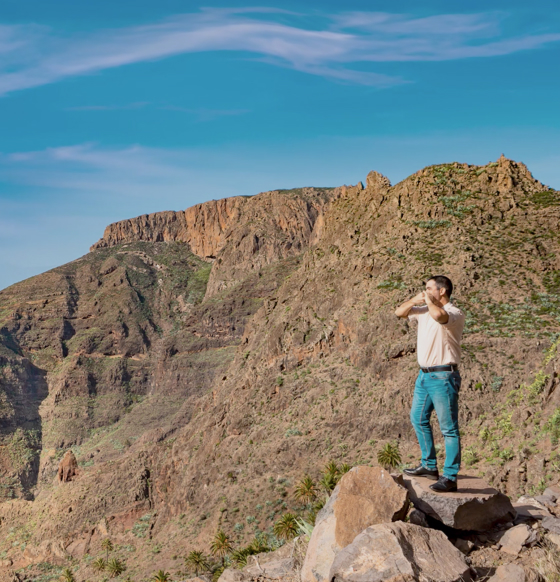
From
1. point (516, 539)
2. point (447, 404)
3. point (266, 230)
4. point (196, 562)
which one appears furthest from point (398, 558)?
point (266, 230)

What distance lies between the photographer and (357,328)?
44.2 metres

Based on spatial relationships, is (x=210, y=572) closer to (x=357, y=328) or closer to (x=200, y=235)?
(x=357, y=328)

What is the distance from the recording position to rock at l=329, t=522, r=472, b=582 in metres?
7.11

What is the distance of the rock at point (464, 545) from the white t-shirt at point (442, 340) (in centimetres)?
262

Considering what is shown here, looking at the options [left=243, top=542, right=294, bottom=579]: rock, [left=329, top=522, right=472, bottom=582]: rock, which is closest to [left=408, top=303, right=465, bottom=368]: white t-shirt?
[left=329, top=522, right=472, bottom=582]: rock

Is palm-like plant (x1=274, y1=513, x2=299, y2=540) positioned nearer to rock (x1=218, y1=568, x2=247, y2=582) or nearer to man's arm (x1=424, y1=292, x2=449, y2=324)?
rock (x1=218, y1=568, x2=247, y2=582)

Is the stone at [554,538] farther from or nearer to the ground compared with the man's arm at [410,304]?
nearer to the ground

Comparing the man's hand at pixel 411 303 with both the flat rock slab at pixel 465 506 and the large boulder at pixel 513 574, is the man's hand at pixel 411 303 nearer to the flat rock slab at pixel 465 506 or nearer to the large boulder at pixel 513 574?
the flat rock slab at pixel 465 506

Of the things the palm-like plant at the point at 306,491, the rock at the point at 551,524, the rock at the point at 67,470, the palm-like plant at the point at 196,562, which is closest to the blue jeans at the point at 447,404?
the rock at the point at 551,524

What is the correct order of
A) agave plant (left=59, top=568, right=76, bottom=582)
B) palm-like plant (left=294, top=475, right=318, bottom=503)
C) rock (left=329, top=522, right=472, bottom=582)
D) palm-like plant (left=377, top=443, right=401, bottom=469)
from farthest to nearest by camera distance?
agave plant (left=59, top=568, right=76, bottom=582) < palm-like plant (left=294, top=475, right=318, bottom=503) < palm-like plant (left=377, top=443, right=401, bottom=469) < rock (left=329, top=522, right=472, bottom=582)

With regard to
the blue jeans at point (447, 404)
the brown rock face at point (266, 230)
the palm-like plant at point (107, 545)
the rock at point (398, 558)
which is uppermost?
the brown rock face at point (266, 230)

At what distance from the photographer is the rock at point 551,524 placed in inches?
333

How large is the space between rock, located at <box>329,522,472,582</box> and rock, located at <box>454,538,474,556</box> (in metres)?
0.72

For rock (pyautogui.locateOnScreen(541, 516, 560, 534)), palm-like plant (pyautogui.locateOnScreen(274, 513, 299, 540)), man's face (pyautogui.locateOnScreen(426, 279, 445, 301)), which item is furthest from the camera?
palm-like plant (pyautogui.locateOnScreen(274, 513, 299, 540))
